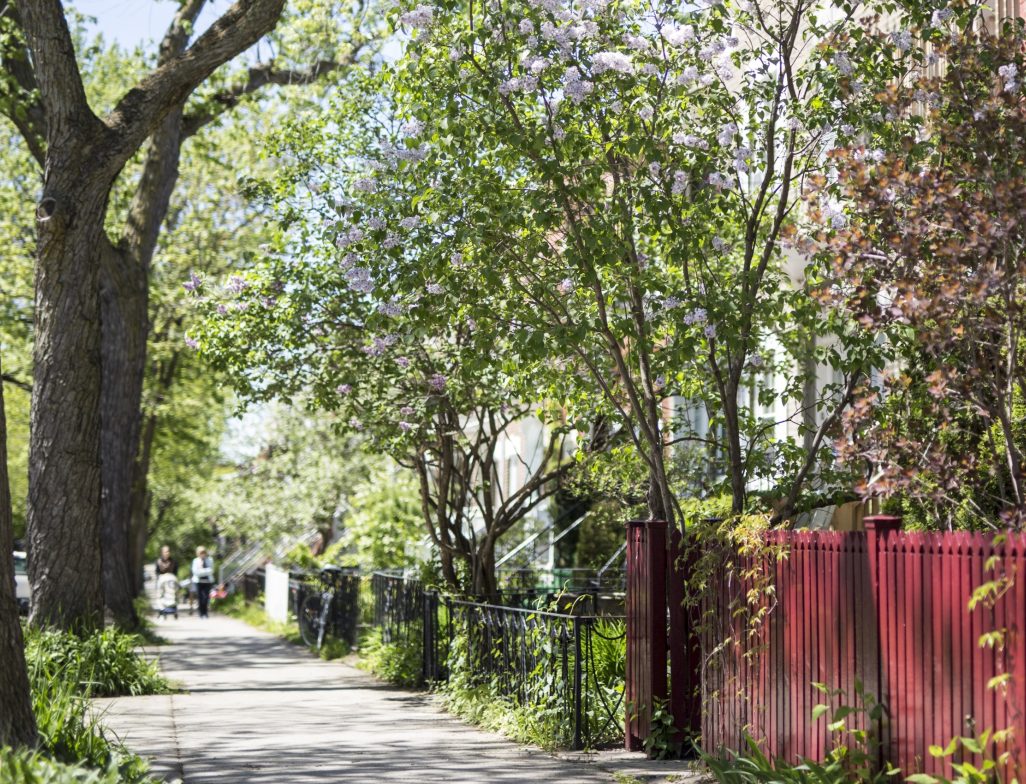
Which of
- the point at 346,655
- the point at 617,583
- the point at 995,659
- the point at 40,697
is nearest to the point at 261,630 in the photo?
the point at 346,655

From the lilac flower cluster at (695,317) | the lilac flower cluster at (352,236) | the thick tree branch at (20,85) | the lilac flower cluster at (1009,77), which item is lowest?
the lilac flower cluster at (695,317)

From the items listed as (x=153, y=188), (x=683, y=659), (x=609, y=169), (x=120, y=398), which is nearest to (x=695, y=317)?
(x=609, y=169)

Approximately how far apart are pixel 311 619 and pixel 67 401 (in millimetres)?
8284

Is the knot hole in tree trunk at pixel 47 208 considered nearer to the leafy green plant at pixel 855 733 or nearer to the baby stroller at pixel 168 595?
the leafy green plant at pixel 855 733

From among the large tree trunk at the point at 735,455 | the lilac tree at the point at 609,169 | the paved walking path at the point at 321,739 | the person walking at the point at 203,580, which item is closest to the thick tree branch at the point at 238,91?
the paved walking path at the point at 321,739

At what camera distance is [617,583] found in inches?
750

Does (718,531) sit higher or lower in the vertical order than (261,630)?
higher

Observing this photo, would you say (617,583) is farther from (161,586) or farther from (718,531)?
(161,586)

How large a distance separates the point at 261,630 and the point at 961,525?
22.3 m

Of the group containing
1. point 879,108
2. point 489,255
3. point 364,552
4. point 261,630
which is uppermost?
point 879,108

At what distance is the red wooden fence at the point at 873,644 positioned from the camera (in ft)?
21.3

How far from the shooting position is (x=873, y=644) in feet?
25.0

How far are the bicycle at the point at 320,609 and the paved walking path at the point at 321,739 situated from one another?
350 centimetres

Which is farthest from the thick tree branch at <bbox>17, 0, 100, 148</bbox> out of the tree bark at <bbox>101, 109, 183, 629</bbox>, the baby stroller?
the baby stroller
